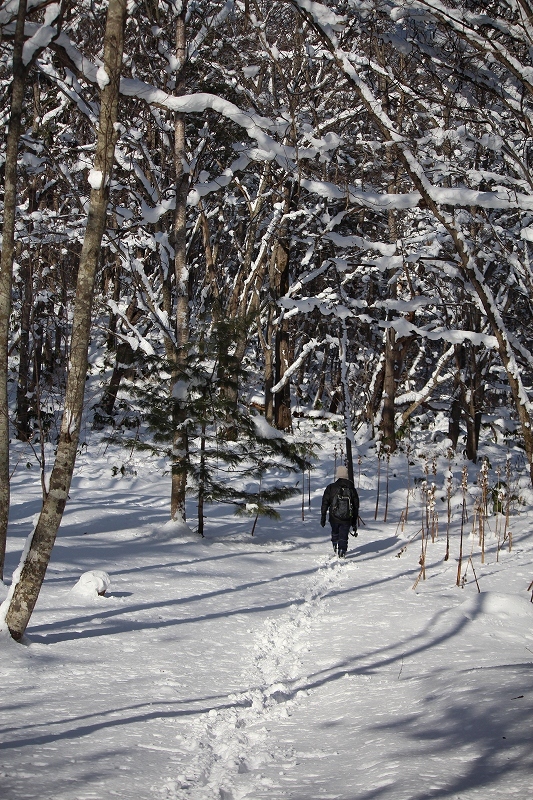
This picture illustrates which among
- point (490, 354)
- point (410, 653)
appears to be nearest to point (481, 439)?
point (490, 354)

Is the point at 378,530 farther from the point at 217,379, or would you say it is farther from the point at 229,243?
the point at 229,243

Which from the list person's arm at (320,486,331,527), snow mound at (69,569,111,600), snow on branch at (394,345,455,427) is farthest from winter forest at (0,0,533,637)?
snow mound at (69,569,111,600)

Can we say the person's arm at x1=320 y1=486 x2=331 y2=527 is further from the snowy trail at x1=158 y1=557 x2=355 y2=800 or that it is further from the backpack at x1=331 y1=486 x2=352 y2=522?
the snowy trail at x1=158 y1=557 x2=355 y2=800

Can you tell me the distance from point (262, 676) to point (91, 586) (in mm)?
2387

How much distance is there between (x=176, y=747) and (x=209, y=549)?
6.60 m

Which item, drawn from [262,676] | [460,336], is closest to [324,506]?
[460,336]

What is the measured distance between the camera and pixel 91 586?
6.96m

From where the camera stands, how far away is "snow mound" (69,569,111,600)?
6957 mm

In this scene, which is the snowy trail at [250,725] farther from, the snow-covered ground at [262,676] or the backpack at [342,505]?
the backpack at [342,505]

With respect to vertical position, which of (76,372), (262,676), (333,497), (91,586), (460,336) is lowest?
(262,676)

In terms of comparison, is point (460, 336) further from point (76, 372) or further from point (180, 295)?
point (76, 372)

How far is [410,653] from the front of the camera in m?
5.92

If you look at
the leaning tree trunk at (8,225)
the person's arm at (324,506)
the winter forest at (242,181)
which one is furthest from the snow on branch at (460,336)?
the leaning tree trunk at (8,225)

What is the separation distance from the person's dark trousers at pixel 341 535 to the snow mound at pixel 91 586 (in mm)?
4612
